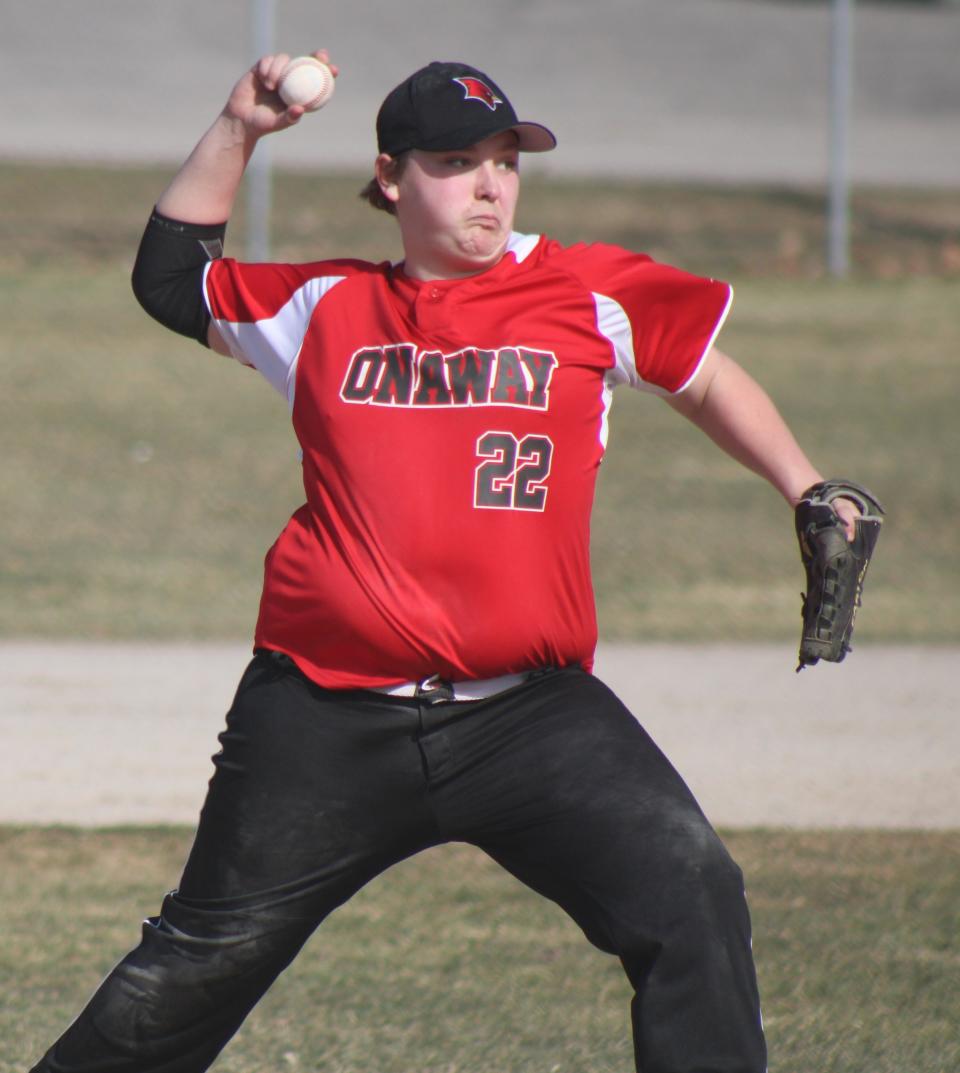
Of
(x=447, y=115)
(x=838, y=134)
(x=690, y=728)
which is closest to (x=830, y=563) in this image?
(x=447, y=115)

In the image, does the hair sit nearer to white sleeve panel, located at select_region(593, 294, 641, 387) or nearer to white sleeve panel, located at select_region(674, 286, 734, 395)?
white sleeve panel, located at select_region(593, 294, 641, 387)

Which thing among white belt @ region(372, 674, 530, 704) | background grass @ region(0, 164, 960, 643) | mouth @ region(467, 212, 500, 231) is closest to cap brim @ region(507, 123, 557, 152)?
mouth @ region(467, 212, 500, 231)

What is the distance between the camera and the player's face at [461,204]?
3.08 metres

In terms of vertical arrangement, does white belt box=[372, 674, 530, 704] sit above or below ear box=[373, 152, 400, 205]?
below

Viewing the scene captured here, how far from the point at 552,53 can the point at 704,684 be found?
15.5m

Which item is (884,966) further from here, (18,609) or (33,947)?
(18,609)

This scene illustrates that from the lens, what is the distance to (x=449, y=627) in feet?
9.64

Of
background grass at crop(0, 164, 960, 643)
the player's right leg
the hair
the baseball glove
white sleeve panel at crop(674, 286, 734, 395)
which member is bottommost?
background grass at crop(0, 164, 960, 643)

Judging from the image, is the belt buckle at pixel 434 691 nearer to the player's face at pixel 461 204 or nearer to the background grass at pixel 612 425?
the player's face at pixel 461 204

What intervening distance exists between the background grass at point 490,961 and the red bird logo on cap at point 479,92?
6.19 ft

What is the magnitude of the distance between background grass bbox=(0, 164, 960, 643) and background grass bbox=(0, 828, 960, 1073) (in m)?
2.78

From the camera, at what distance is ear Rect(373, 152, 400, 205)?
3188 mm

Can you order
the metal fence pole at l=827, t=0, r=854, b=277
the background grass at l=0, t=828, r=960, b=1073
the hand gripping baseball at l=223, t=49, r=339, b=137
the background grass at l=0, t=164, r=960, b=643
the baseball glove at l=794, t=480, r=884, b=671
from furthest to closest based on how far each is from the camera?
the metal fence pole at l=827, t=0, r=854, b=277 → the background grass at l=0, t=164, r=960, b=643 → the background grass at l=0, t=828, r=960, b=1073 → the hand gripping baseball at l=223, t=49, r=339, b=137 → the baseball glove at l=794, t=480, r=884, b=671

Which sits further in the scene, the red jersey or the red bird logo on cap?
the red bird logo on cap
